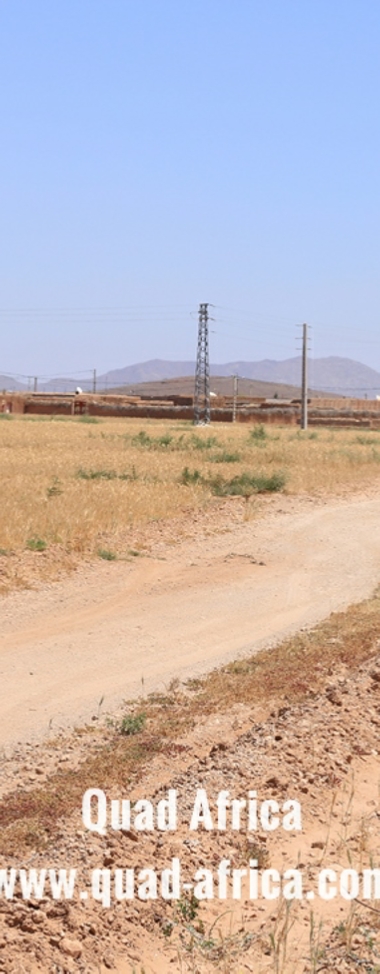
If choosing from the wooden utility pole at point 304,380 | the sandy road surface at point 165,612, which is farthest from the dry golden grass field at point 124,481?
the wooden utility pole at point 304,380

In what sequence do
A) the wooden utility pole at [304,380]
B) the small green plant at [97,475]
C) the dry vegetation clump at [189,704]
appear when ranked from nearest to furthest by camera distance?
the dry vegetation clump at [189,704]
the small green plant at [97,475]
the wooden utility pole at [304,380]

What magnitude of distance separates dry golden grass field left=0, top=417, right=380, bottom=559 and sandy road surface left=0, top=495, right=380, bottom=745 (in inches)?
46.2

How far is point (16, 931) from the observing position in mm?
5371

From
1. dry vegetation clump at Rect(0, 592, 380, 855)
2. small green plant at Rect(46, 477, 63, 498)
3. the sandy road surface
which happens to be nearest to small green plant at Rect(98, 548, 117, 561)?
the sandy road surface

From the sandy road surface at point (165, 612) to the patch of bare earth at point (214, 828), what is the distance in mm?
613

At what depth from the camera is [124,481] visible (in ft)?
80.0

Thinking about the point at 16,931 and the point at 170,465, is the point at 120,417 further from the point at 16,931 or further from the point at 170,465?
the point at 16,931

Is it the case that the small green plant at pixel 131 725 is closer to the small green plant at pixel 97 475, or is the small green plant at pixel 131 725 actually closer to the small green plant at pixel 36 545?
the small green plant at pixel 36 545

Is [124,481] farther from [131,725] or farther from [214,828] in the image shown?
[214,828]

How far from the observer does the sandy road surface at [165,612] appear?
1016 cm

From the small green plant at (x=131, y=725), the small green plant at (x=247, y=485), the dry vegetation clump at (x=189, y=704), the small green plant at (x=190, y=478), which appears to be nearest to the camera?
the dry vegetation clump at (x=189, y=704)

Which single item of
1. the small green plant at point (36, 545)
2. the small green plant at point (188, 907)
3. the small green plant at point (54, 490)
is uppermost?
the small green plant at point (54, 490)

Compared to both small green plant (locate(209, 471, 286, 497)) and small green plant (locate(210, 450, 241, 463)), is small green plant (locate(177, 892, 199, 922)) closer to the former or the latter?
small green plant (locate(209, 471, 286, 497))

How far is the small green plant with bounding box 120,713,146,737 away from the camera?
8.77 m
